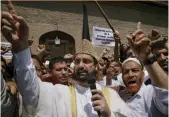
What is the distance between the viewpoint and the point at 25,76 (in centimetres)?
261

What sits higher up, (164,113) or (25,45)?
(25,45)

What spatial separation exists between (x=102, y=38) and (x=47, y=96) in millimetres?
6116

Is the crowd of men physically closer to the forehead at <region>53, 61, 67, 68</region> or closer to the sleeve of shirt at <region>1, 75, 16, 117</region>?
the sleeve of shirt at <region>1, 75, 16, 117</region>

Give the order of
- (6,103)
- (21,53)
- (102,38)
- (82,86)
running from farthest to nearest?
(102,38) → (82,86) → (21,53) → (6,103)

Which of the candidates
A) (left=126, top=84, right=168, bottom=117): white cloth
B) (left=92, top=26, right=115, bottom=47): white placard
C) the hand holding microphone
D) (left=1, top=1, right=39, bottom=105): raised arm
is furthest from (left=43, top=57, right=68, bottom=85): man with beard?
(left=92, top=26, right=115, bottom=47): white placard

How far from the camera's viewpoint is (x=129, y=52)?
4.95 meters

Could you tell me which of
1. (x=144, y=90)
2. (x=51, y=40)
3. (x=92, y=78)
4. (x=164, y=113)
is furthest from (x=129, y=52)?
(x=51, y=40)

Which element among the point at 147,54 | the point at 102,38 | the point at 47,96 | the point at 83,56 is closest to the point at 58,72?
the point at 83,56

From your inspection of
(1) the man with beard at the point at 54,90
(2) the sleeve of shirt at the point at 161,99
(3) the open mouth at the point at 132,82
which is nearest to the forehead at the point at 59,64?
(1) the man with beard at the point at 54,90

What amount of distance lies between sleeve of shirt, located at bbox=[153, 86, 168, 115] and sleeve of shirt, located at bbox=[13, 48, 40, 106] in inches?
39.0

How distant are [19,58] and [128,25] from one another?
35.4ft

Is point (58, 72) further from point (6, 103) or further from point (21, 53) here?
point (6, 103)

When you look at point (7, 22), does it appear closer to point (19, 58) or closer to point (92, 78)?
point (19, 58)

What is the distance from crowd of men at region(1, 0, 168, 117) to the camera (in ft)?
7.69
